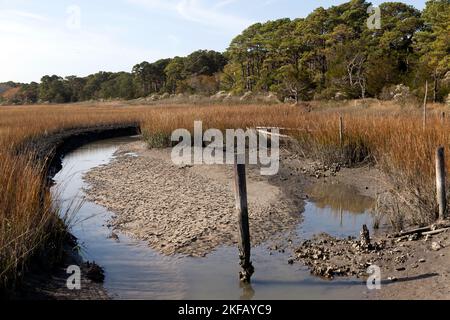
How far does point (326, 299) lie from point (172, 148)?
12.2m

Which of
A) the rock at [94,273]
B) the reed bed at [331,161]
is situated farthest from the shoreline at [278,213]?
the rock at [94,273]

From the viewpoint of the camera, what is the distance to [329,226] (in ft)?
23.5

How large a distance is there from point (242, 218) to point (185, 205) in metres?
3.48

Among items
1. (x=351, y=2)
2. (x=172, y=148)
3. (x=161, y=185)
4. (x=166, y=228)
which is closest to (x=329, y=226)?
(x=166, y=228)

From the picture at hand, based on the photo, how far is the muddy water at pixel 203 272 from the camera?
15.2 ft

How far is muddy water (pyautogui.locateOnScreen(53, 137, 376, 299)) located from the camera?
4.64 m

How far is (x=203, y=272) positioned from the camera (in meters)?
5.34

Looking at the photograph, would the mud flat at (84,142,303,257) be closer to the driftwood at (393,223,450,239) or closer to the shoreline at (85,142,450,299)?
the shoreline at (85,142,450,299)

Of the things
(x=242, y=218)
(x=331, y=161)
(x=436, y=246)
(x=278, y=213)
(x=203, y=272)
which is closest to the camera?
(x=242, y=218)

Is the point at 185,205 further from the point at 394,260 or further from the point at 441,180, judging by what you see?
the point at 441,180

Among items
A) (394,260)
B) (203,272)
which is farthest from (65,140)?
(394,260)

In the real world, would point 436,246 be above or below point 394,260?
above

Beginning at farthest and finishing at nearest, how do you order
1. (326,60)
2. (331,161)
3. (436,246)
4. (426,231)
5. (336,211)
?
(326,60) < (331,161) < (336,211) < (426,231) < (436,246)

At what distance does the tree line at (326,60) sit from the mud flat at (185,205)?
17.1m
